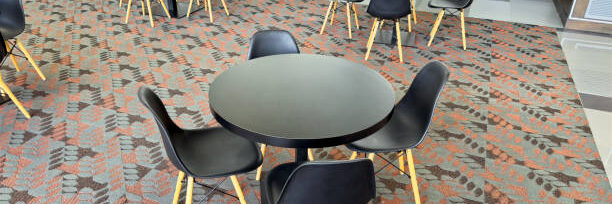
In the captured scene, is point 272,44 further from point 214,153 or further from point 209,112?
point 214,153

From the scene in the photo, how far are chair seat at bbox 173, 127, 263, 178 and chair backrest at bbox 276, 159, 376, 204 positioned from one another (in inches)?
20.3

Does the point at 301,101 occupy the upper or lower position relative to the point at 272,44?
upper

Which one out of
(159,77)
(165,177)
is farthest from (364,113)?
(159,77)

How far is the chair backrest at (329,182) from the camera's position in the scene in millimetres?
1722

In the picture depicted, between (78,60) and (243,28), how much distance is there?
78.0 inches

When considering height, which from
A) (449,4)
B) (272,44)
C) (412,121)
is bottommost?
(449,4)

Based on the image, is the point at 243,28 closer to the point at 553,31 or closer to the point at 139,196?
the point at 139,196

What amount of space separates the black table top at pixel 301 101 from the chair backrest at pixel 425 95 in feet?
0.95

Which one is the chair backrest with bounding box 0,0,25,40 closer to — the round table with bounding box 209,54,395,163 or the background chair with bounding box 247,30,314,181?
the background chair with bounding box 247,30,314,181

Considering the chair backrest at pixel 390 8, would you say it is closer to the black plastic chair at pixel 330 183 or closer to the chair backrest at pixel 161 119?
the chair backrest at pixel 161 119

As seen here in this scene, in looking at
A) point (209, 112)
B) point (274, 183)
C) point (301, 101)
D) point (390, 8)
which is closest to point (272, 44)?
point (209, 112)

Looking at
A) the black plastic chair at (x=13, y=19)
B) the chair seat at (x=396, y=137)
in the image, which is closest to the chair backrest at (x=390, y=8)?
the chair seat at (x=396, y=137)

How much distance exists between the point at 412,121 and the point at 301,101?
821 millimetres

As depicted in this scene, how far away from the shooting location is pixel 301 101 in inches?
92.0
